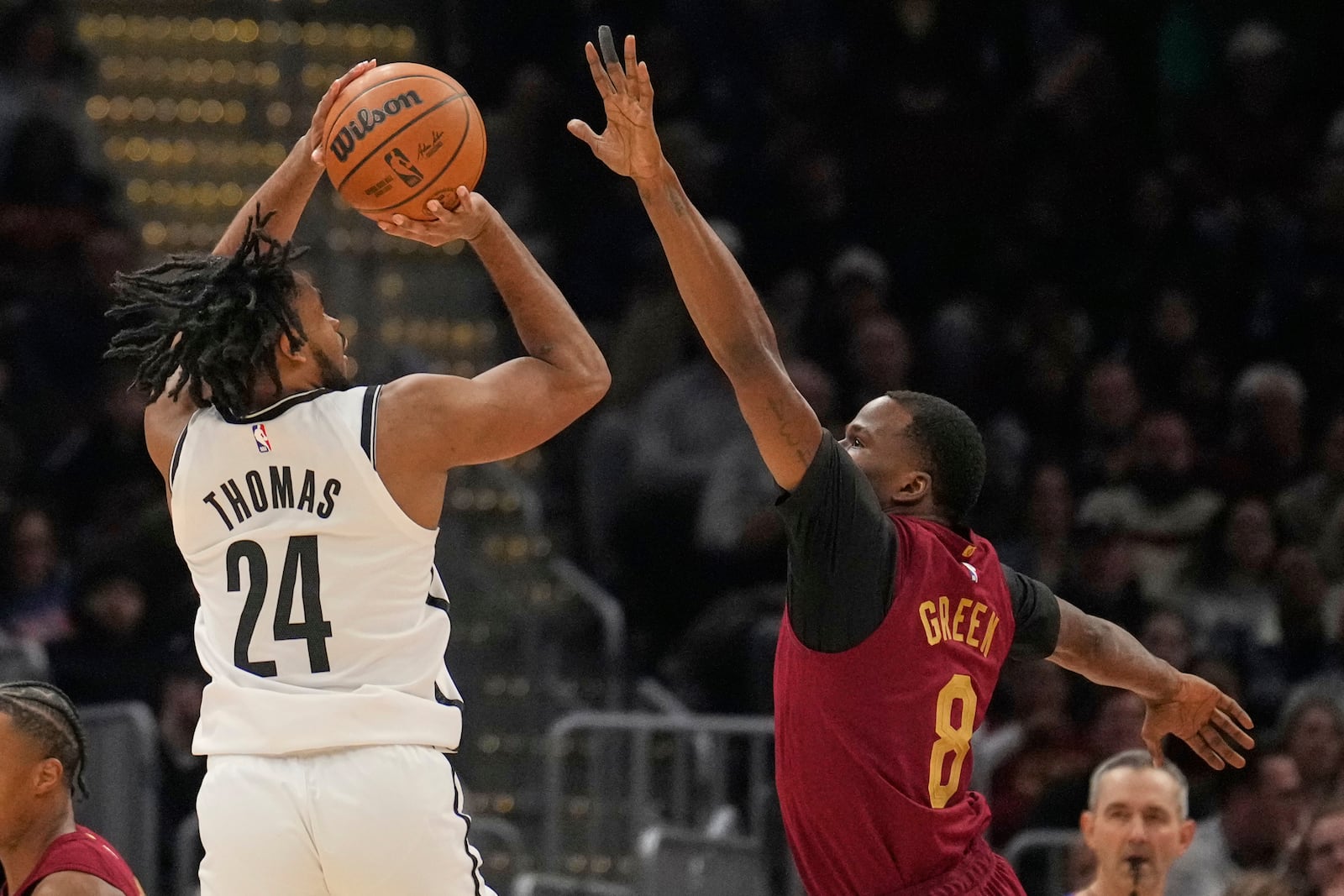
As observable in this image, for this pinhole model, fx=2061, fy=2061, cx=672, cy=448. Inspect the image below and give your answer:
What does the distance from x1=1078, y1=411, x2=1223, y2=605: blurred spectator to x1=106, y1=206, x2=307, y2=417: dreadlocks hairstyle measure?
6460 mm

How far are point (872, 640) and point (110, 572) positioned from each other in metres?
5.42

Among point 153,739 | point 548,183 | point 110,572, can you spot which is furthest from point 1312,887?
point 548,183

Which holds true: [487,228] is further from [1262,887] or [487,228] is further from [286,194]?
[1262,887]

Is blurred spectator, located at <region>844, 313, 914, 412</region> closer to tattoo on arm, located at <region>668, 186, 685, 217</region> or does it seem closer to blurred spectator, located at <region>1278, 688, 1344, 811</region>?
blurred spectator, located at <region>1278, 688, 1344, 811</region>

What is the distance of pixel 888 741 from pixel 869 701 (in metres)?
0.09

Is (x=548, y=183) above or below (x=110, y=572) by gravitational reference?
above

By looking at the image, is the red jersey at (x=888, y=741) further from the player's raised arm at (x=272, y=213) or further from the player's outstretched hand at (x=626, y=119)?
the player's raised arm at (x=272, y=213)

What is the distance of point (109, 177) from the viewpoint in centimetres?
1157

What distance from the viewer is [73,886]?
4402 mm

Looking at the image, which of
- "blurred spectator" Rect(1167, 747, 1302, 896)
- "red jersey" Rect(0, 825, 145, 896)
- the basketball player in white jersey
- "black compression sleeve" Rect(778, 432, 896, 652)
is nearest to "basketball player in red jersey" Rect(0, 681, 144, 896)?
"red jersey" Rect(0, 825, 145, 896)

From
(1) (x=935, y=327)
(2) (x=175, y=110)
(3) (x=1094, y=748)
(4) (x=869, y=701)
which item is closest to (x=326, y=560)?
(4) (x=869, y=701)

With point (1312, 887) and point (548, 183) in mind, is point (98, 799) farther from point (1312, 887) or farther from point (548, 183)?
point (548, 183)

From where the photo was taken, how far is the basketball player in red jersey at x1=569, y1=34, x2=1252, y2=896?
13.6 feet

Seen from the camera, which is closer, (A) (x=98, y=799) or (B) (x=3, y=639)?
(A) (x=98, y=799)
